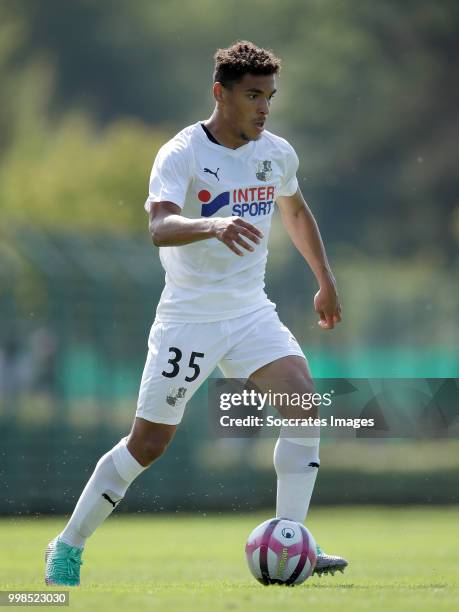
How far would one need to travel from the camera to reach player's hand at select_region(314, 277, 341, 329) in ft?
22.9

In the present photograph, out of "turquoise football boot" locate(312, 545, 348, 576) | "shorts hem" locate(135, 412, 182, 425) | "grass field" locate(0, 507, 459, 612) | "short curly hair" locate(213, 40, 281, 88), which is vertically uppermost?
"short curly hair" locate(213, 40, 281, 88)

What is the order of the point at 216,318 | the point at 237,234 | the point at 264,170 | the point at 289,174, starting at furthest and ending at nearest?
the point at 289,174
the point at 264,170
the point at 216,318
the point at 237,234

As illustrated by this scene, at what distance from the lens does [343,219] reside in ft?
117

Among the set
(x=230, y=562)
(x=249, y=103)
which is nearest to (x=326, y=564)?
(x=249, y=103)

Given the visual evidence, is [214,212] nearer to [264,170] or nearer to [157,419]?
[264,170]

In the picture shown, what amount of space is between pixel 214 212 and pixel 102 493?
4.26 feet

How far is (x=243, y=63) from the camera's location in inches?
261

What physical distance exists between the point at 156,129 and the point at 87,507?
106 ft

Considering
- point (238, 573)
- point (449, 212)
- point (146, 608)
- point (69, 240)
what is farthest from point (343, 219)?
point (146, 608)

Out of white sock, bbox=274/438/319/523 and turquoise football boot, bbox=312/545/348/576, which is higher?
white sock, bbox=274/438/319/523

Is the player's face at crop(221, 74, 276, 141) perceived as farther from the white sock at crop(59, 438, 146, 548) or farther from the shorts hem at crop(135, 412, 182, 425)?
the white sock at crop(59, 438, 146, 548)

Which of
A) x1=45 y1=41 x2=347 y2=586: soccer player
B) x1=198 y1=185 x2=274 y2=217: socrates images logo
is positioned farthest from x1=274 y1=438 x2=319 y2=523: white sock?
x1=198 y1=185 x2=274 y2=217: socrates images logo

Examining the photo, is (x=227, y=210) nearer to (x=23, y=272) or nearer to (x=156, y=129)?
(x=23, y=272)

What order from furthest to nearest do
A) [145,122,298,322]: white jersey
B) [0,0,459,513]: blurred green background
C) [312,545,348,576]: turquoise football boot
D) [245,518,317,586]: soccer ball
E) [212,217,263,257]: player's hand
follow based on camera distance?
1. [0,0,459,513]: blurred green background
2. [312,545,348,576]: turquoise football boot
3. [145,122,298,322]: white jersey
4. [245,518,317,586]: soccer ball
5. [212,217,263,257]: player's hand
